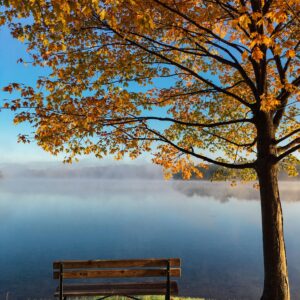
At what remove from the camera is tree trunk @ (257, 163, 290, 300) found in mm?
8594

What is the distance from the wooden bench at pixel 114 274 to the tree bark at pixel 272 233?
253 cm

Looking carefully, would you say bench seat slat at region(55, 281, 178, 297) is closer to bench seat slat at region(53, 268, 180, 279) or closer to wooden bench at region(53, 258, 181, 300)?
wooden bench at region(53, 258, 181, 300)

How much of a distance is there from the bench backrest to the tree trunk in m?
2.53

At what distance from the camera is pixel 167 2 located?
8773 millimetres

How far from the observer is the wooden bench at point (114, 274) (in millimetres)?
7922

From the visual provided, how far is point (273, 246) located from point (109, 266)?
14.4 feet

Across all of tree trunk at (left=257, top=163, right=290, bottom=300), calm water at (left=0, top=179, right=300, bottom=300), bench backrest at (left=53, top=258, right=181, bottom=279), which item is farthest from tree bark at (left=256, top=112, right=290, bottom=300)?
calm water at (left=0, top=179, right=300, bottom=300)

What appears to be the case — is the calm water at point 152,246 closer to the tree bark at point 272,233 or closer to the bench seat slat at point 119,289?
the tree bark at point 272,233

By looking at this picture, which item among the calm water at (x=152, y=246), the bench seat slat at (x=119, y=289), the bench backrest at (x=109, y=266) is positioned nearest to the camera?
the bench backrest at (x=109, y=266)

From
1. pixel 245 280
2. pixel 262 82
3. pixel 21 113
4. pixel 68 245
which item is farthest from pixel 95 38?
pixel 68 245

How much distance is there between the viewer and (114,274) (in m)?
8.09

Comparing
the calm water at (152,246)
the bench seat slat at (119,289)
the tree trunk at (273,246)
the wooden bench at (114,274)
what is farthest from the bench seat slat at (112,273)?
the calm water at (152,246)

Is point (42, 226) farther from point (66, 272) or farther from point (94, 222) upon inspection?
point (66, 272)

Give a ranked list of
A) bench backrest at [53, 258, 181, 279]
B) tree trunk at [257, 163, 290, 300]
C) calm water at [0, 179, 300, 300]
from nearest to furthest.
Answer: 1. bench backrest at [53, 258, 181, 279]
2. tree trunk at [257, 163, 290, 300]
3. calm water at [0, 179, 300, 300]
